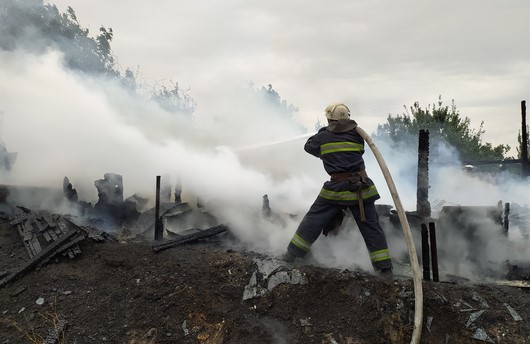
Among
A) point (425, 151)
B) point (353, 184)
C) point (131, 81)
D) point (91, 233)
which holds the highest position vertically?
point (131, 81)

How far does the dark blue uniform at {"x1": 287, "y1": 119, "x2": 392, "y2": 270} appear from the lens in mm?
4398

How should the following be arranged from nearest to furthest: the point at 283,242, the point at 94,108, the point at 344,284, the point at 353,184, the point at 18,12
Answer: the point at 344,284, the point at 353,184, the point at 283,242, the point at 94,108, the point at 18,12

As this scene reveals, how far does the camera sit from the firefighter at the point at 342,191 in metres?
4.38

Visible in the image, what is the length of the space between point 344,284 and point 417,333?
0.88 metres

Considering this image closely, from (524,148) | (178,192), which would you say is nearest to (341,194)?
(178,192)

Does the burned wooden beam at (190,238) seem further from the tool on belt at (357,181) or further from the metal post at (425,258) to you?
the metal post at (425,258)

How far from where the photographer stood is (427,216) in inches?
221

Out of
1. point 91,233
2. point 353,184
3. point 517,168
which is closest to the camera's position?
point 353,184

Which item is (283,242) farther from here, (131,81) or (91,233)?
(131,81)

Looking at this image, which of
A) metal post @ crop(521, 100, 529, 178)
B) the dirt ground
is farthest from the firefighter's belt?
metal post @ crop(521, 100, 529, 178)

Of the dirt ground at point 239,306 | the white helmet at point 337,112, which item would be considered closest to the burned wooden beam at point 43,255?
the dirt ground at point 239,306

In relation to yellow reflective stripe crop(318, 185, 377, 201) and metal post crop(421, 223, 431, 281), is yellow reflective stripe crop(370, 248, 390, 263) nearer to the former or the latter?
metal post crop(421, 223, 431, 281)

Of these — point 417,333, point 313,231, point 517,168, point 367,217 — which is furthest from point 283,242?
point 517,168

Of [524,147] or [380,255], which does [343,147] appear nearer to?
[380,255]
